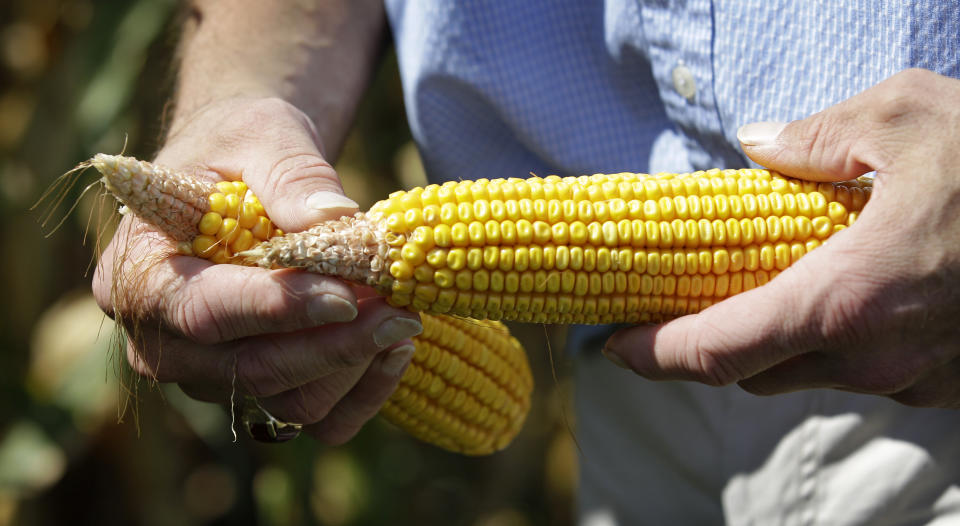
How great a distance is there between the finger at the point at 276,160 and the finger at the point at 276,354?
0.23 metres

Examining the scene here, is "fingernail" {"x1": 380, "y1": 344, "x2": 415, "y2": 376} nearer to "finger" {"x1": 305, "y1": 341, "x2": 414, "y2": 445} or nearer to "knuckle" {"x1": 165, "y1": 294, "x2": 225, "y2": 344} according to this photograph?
"finger" {"x1": 305, "y1": 341, "x2": 414, "y2": 445}

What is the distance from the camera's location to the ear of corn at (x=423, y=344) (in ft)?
4.23

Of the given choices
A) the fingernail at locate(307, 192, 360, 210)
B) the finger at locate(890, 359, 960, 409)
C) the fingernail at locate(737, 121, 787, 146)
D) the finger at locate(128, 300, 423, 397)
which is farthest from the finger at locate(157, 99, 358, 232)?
the finger at locate(890, 359, 960, 409)

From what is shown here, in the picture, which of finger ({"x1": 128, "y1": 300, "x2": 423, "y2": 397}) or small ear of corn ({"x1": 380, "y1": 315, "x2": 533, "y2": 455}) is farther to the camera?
small ear of corn ({"x1": 380, "y1": 315, "x2": 533, "y2": 455})

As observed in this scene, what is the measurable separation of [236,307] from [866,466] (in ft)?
5.67

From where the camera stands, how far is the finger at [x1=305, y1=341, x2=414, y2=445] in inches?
64.3

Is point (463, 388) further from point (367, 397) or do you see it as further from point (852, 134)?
point (852, 134)

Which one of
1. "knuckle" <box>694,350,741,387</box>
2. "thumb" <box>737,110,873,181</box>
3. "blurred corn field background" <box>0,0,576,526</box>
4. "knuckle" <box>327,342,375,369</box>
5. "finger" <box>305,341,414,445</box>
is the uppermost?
"thumb" <box>737,110,873,181</box>

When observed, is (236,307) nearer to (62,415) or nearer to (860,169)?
(860,169)

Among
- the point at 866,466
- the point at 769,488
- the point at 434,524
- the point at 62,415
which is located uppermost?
the point at 866,466

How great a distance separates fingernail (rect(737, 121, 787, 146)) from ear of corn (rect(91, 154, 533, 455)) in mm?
834

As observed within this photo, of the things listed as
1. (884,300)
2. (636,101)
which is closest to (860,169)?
(884,300)

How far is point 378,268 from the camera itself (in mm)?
1336

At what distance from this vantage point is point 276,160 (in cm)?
150
